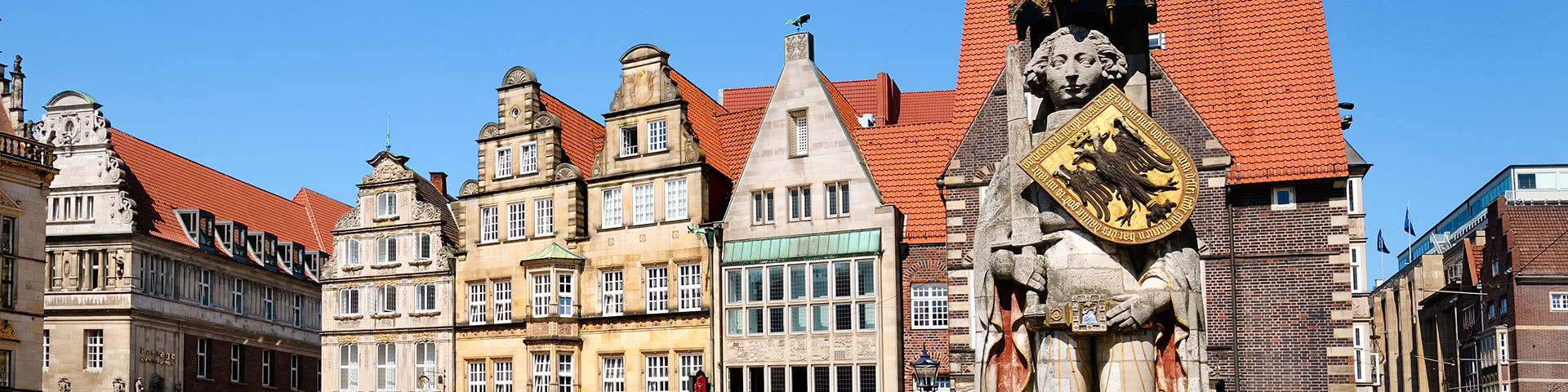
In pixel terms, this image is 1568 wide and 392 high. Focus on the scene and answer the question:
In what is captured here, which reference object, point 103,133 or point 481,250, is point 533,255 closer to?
point 481,250

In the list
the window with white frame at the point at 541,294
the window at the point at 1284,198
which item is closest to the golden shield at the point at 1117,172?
the window at the point at 1284,198

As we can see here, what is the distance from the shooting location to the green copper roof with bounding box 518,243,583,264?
1766 inches

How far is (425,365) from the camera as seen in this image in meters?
47.8

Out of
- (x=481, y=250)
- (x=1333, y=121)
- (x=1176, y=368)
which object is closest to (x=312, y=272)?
(x=481, y=250)

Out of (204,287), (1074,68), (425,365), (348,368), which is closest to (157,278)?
(204,287)

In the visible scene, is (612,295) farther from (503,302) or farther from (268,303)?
(268,303)

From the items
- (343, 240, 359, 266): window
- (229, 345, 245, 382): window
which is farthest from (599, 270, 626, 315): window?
(229, 345, 245, 382): window

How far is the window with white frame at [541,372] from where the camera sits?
45.0m

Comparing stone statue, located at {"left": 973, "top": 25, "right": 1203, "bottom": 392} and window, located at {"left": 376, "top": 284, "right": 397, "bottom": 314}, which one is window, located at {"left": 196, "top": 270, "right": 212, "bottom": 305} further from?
stone statue, located at {"left": 973, "top": 25, "right": 1203, "bottom": 392}

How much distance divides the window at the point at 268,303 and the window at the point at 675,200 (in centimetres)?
2348

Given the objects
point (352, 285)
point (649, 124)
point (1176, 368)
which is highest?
point (649, 124)

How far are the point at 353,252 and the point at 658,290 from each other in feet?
34.5

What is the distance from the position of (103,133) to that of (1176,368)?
1743 inches

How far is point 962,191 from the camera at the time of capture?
37.0 metres
